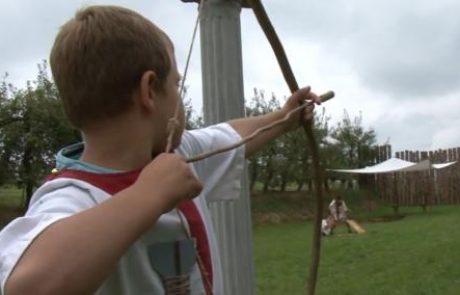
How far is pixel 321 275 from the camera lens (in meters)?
6.61

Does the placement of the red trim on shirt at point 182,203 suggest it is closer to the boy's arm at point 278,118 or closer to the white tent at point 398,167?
the boy's arm at point 278,118

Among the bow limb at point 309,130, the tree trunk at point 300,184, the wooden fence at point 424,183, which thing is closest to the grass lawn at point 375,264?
the bow limb at point 309,130

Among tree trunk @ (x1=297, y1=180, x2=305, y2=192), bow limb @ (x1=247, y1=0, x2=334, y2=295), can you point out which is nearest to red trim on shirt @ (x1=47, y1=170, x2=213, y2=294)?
bow limb @ (x1=247, y1=0, x2=334, y2=295)

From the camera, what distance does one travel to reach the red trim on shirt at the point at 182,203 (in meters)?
0.98

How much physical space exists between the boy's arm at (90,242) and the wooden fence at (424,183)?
702 inches

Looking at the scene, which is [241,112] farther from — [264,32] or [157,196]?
[157,196]

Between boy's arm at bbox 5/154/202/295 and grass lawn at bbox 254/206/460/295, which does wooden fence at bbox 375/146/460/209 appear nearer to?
grass lawn at bbox 254/206/460/295

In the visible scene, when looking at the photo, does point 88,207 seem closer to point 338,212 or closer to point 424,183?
point 338,212

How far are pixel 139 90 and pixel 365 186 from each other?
65.8ft

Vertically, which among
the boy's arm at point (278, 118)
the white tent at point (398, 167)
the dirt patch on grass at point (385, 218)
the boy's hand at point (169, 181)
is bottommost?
the dirt patch on grass at point (385, 218)

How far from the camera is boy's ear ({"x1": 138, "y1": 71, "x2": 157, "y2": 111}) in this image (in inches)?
38.0

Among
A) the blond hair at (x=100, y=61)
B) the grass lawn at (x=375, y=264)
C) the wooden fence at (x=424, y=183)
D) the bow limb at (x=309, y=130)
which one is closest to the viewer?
the blond hair at (x=100, y=61)

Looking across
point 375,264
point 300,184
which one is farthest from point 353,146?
point 375,264

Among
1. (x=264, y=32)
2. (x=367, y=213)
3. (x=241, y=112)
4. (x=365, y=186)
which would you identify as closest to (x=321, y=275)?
(x=241, y=112)
